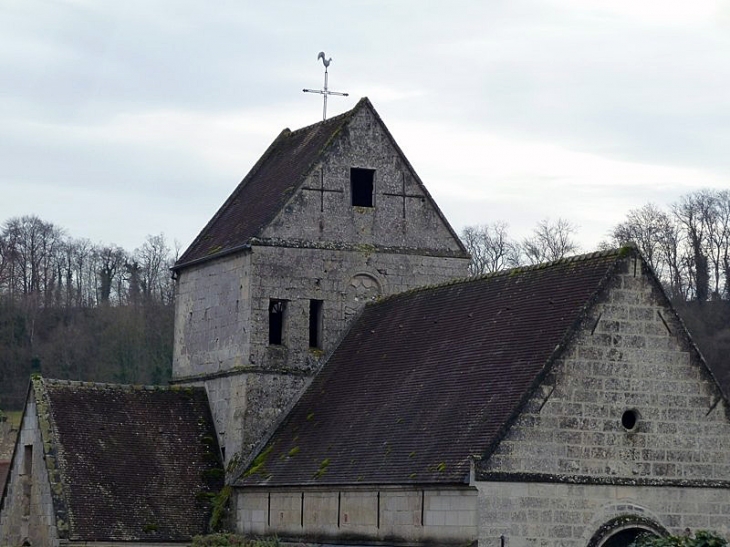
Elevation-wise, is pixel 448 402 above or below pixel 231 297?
below

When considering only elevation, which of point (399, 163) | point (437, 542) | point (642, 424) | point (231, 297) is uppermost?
point (399, 163)

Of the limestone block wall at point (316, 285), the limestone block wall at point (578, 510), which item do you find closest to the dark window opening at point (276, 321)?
the limestone block wall at point (316, 285)

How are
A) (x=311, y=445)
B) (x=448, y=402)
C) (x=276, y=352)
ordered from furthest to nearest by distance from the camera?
(x=276, y=352)
(x=311, y=445)
(x=448, y=402)

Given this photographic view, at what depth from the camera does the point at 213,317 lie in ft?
138

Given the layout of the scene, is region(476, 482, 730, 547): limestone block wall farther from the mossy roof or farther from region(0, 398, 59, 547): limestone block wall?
region(0, 398, 59, 547): limestone block wall

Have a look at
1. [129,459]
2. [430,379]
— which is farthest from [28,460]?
[430,379]

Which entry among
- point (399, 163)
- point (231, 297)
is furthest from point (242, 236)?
point (399, 163)

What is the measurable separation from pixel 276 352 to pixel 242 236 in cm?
285

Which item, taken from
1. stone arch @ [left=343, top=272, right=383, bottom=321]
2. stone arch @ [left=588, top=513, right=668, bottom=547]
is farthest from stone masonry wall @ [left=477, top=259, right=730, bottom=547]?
stone arch @ [left=343, top=272, right=383, bottom=321]

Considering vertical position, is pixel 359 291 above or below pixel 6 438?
above

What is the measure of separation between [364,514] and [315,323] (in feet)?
26.6

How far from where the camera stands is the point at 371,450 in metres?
34.2

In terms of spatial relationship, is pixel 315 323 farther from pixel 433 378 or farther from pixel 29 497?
pixel 29 497

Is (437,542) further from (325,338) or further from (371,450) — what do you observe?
(325,338)
